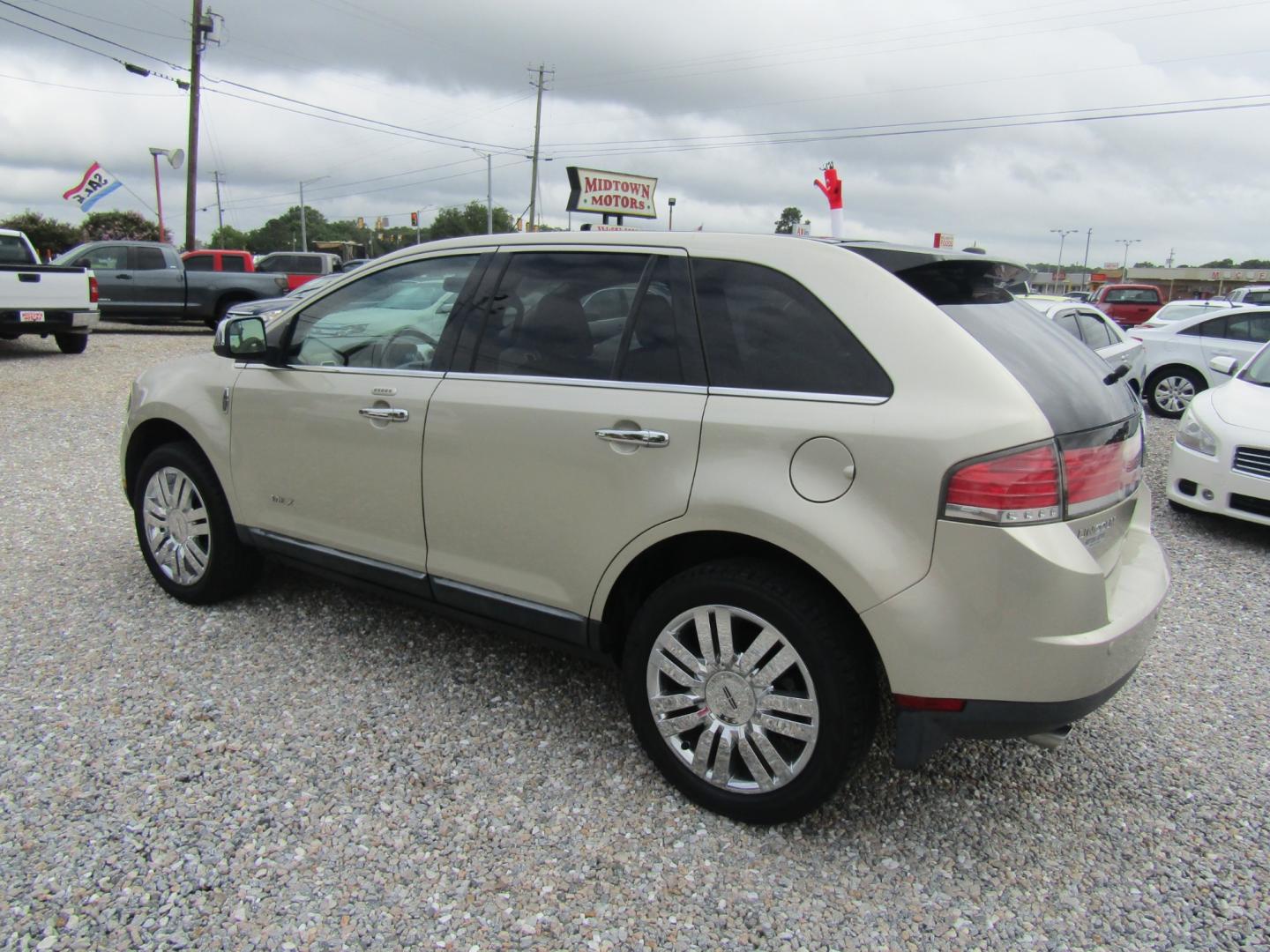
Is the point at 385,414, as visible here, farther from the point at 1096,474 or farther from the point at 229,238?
the point at 229,238

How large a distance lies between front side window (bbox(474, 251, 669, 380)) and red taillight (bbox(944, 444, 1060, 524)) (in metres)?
1.09

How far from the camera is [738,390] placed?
8.35 ft

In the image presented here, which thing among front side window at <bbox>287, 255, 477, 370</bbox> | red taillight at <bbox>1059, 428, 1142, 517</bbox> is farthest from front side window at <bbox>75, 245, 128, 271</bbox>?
red taillight at <bbox>1059, 428, 1142, 517</bbox>

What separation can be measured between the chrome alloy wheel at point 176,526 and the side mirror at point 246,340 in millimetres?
680

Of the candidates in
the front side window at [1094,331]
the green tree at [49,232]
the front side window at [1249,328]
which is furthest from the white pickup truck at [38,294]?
the green tree at [49,232]

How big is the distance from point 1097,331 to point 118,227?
2490 inches

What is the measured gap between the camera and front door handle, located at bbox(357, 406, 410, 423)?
3205 millimetres

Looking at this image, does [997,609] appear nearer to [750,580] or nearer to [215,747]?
[750,580]

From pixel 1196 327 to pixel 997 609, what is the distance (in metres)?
11.7

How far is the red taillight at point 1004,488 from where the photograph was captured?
217 cm

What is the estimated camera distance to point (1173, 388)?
11.7m

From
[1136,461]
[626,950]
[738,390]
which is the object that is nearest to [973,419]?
[738,390]

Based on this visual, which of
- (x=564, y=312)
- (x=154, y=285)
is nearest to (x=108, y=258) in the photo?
(x=154, y=285)

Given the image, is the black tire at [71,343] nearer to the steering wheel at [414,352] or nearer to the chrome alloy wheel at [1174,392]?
the steering wheel at [414,352]
